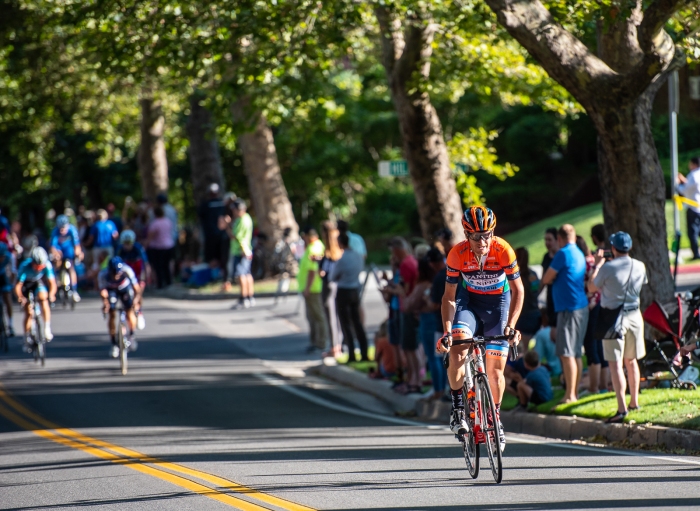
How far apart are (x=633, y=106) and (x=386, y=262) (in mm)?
20258

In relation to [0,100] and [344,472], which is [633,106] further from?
[0,100]

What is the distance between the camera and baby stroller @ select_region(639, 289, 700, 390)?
1222 centimetres

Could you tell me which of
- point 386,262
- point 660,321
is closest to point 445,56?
point 660,321

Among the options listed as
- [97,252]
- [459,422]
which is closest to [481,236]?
[459,422]

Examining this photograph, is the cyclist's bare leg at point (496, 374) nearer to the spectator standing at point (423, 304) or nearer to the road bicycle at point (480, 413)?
the road bicycle at point (480, 413)

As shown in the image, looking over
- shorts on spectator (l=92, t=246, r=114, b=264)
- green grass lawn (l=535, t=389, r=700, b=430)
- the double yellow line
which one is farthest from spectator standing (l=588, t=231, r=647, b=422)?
shorts on spectator (l=92, t=246, r=114, b=264)

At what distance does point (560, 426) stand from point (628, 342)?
1216 millimetres

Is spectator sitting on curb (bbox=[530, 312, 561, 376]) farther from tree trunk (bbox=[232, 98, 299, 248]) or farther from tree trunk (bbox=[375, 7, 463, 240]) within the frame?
tree trunk (bbox=[232, 98, 299, 248])

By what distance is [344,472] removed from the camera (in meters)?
9.55

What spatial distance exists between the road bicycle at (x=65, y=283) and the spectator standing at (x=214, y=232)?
397 cm

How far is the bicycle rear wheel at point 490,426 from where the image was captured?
8289mm

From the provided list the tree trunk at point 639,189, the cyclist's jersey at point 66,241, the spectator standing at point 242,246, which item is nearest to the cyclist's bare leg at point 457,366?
the tree trunk at point 639,189

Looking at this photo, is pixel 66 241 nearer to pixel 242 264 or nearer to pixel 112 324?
pixel 242 264

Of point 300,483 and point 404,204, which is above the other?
point 404,204
